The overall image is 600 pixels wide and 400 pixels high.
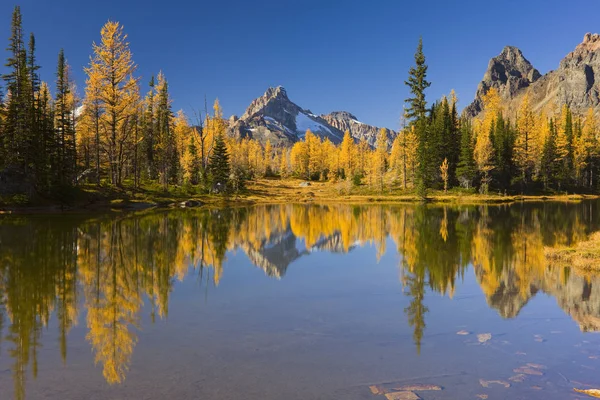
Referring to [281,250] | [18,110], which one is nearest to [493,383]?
[281,250]

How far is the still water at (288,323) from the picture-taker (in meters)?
7.12

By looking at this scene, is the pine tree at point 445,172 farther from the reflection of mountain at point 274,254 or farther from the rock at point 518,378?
the rock at point 518,378

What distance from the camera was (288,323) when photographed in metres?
10.4

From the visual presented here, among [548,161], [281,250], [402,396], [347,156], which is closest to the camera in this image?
[402,396]

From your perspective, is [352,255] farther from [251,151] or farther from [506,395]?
[251,151]

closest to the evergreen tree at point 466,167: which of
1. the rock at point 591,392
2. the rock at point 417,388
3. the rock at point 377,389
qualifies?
the rock at point 591,392

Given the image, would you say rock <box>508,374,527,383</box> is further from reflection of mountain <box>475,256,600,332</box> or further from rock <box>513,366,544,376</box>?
reflection of mountain <box>475,256,600,332</box>

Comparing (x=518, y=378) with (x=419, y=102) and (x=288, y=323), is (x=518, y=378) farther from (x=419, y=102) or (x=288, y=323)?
(x=419, y=102)

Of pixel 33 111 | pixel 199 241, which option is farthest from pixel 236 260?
pixel 33 111

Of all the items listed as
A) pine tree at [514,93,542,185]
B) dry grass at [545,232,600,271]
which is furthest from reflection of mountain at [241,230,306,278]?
pine tree at [514,93,542,185]

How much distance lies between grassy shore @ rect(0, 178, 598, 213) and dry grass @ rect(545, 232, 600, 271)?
4204 centimetres

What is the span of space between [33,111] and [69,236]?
29384 millimetres

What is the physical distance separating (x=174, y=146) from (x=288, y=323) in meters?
74.3

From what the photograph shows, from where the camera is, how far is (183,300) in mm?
12266
